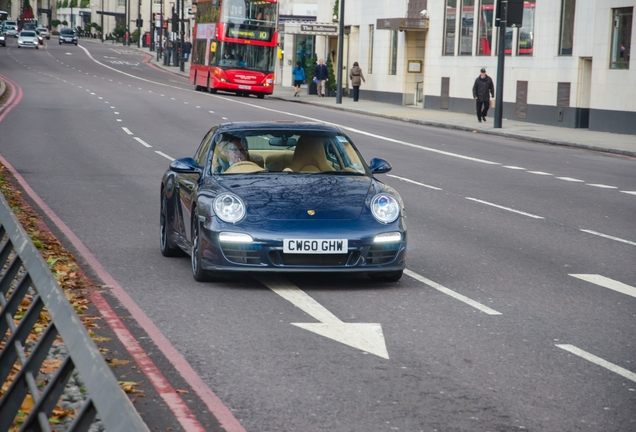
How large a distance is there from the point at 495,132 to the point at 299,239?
84.7 feet

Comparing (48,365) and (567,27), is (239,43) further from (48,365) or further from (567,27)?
(48,365)

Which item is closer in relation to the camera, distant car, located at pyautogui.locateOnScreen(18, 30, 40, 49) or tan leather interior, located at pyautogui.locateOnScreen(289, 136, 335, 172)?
tan leather interior, located at pyautogui.locateOnScreen(289, 136, 335, 172)

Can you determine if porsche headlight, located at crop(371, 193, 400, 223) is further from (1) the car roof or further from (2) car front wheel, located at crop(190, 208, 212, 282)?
(2) car front wheel, located at crop(190, 208, 212, 282)

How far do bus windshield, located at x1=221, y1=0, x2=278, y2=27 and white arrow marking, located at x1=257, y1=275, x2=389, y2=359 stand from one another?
4102cm

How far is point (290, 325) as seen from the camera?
7.58 meters

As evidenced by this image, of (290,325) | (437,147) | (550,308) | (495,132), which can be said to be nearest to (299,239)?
(290,325)

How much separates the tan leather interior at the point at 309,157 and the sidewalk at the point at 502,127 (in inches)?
697

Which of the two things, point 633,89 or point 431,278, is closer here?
point 431,278

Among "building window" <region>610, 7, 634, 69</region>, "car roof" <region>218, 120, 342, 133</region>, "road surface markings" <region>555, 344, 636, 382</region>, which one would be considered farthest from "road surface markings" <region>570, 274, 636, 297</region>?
"building window" <region>610, 7, 634, 69</region>

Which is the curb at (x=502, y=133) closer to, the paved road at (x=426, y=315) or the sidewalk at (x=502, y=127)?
the sidewalk at (x=502, y=127)

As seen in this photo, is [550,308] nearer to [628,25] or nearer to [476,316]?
[476,316]

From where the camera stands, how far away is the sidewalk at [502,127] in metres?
29.1

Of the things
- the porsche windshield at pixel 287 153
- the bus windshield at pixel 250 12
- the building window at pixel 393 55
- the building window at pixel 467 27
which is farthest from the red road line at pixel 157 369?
the building window at pixel 393 55

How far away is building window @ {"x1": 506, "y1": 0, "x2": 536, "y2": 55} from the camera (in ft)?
131
